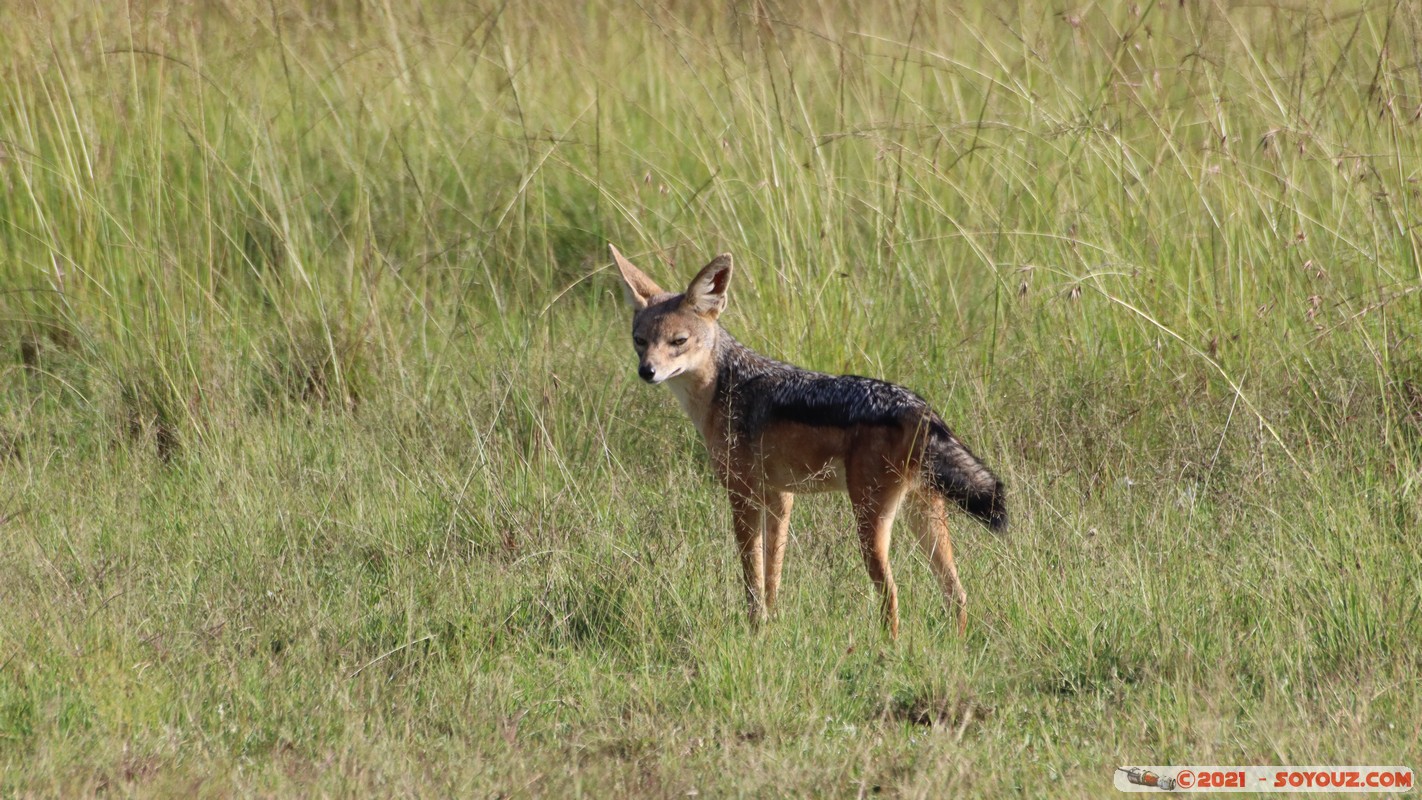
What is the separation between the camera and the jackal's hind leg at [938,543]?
4.77 meters

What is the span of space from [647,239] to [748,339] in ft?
3.26

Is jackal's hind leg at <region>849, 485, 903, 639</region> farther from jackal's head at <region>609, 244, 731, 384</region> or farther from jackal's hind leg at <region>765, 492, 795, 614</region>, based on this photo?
jackal's head at <region>609, 244, 731, 384</region>

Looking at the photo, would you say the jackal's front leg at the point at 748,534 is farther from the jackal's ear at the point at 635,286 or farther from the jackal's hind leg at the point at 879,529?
the jackal's ear at the point at 635,286

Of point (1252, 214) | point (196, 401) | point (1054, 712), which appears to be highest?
point (1252, 214)

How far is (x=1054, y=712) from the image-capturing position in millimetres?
3955

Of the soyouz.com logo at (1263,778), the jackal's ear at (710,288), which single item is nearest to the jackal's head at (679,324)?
the jackal's ear at (710,288)

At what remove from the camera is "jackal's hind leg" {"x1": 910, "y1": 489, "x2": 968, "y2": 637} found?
188 inches

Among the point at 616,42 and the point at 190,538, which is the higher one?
the point at 616,42

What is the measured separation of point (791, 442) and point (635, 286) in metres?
1.29

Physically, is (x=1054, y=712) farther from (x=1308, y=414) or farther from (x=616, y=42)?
(x=616, y=42)

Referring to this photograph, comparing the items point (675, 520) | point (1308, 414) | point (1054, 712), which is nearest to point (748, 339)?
point (675, 520)

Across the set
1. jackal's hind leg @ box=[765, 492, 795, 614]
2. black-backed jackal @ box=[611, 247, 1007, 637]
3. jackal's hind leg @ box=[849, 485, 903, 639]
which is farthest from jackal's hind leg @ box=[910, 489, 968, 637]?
jackal's hind leg @ box=[765, 492, 795, 614]

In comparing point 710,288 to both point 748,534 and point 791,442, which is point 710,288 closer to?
point 791,442

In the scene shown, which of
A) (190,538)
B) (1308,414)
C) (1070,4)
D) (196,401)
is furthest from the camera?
(1070,4)
